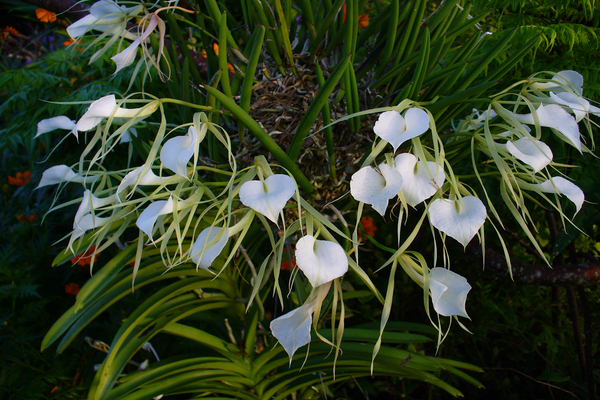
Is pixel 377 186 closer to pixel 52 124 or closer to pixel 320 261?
pixel 320 261

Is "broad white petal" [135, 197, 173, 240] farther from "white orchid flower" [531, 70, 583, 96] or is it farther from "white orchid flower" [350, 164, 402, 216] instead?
"white orchid flower" [531, 70, 583, 96]

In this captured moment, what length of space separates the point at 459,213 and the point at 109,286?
1.77 feet

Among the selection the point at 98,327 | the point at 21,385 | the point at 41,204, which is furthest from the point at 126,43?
the point at 21,385

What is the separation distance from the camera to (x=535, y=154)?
39 centimetres

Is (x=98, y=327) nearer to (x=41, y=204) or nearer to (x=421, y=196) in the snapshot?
(x=41, y=204)

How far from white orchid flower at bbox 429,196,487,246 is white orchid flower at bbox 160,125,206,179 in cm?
23

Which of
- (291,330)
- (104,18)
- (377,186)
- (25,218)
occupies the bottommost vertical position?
(25,218)

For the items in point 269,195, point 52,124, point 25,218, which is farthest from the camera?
point 25,218

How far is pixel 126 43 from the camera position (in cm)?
106

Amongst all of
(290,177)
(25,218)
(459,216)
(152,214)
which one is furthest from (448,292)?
(25,218)

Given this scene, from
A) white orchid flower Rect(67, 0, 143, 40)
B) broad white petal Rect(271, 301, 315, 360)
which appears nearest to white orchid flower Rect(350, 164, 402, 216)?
broad white petal Rect(271, 301, 315, 360)

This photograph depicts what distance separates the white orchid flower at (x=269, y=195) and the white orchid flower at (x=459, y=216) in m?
0.14

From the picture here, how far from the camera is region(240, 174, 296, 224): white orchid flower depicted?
1.06ft

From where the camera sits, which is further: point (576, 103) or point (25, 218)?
point (25, 218)
